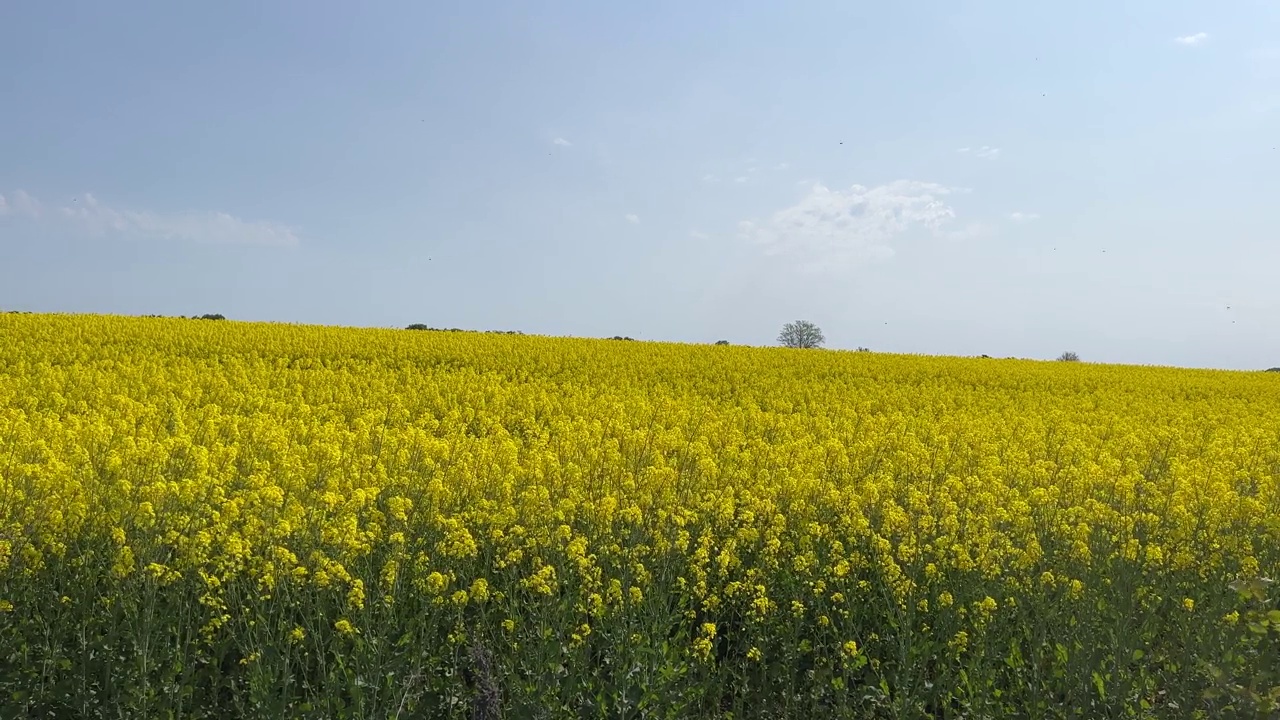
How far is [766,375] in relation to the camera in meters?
22.8

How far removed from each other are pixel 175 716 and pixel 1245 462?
43.1ft

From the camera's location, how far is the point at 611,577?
208 inches

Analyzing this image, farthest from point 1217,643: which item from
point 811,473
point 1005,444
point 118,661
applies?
point 1005,444

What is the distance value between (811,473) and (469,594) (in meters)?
4.30

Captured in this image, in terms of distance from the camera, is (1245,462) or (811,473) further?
(1245,462)

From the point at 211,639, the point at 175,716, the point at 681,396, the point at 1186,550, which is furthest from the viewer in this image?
the point at 681,396

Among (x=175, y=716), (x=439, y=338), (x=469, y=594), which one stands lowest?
(x=175, y=716)

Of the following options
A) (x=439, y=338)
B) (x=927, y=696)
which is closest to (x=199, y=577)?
(x=927, y=696)

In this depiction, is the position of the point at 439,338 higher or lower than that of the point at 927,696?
higher

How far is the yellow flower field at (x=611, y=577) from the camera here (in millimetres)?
3998

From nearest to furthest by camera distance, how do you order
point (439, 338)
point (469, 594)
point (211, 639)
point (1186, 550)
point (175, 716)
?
point (175, 716) → point (211, 639) → point (469, 594) → point (1186, 550) → point (439, 338)

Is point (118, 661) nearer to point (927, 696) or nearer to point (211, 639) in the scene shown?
point (211, 639)

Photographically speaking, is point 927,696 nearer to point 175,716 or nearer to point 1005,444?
point 175,716

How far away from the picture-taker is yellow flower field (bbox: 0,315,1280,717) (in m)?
4.00
